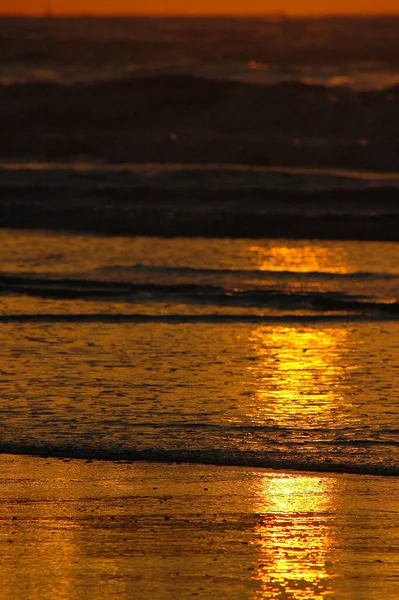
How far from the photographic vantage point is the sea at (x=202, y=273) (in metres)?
7.39

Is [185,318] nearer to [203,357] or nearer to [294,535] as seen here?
[203,357]

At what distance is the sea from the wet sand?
41 cm

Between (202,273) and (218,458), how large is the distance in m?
7.45

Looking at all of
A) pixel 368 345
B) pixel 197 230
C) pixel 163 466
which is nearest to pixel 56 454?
pixel 163 466

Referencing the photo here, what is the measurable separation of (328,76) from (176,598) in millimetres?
44631

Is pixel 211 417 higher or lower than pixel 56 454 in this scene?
higher

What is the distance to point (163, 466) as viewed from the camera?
6531 millimetres

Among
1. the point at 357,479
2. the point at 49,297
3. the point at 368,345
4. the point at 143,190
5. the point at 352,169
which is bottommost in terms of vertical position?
the point at 357,479

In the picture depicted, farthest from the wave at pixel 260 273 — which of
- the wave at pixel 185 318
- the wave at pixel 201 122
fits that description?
the wave at pixel 201 122

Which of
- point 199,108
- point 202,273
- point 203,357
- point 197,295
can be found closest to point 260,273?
point 202,273

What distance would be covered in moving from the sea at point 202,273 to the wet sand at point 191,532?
0.41m

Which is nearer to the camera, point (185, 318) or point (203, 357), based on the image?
point (203, 357)

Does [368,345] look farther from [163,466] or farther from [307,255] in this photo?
[307,255]

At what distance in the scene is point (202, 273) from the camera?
14062mm
